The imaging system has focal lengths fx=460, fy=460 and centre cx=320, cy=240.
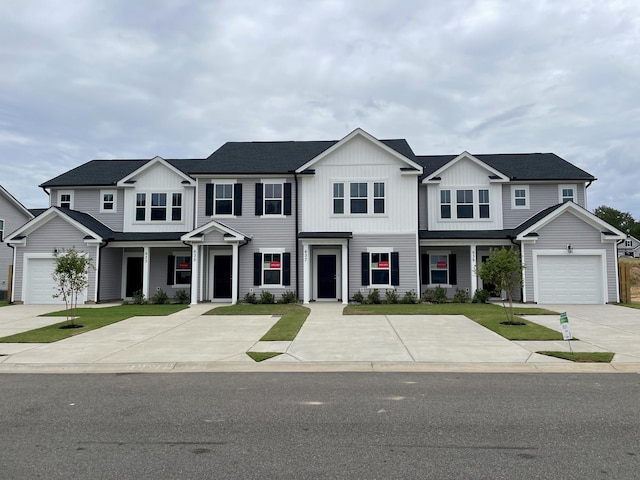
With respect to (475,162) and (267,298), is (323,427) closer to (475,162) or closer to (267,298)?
(267,298)

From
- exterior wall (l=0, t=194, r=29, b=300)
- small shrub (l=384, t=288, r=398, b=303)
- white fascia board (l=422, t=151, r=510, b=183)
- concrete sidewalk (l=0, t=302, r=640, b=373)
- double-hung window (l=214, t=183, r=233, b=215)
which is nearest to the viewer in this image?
concrete sidewalk (l=0, t=302, r=640, b=373)

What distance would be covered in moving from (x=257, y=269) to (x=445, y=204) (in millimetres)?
10212

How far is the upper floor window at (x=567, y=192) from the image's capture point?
23.9 m

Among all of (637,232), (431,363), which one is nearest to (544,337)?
(431,363)

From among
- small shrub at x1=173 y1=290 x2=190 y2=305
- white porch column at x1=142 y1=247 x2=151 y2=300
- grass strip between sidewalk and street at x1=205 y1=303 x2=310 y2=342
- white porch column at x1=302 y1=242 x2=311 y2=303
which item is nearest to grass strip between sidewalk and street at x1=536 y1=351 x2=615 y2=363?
grass strip between sidewalk and street at x1=205 y1=303 x2=310 y2=342

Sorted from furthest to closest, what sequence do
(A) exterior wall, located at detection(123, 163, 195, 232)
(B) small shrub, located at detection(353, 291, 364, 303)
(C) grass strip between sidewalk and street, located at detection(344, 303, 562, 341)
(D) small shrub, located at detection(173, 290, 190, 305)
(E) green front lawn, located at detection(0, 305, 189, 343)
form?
(A) exterior wall, located at detection(123, 163, 195, 232), (D) small shrub, located at detection(173, 290, 190, 305), (B) small shrub, located at detection(353, 291, 364, 303), (E) green front lawn, located at detection(0, 305, 189, 343), (C) grass strip between sidewalk and street, located at detection(344, 303, 562, 341)

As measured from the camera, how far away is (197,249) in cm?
2209

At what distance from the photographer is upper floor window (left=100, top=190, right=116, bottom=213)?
24953mm

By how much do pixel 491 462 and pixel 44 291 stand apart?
23.5m

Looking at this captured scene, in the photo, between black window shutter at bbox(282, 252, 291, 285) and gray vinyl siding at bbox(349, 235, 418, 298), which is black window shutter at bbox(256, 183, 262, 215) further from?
gray vinyl siding at bbox(349, 235, 418, 298)

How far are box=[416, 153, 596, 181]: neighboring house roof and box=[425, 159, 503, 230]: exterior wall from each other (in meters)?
1.01

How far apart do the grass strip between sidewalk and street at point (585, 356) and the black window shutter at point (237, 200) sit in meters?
16.1

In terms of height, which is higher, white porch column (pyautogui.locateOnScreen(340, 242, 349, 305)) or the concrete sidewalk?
white porch column (pyautogui.locateOnScreen(340, 242, 349, 305))

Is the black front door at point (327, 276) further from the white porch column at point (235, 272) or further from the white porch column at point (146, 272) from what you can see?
the white porch column at point (146, 272)
